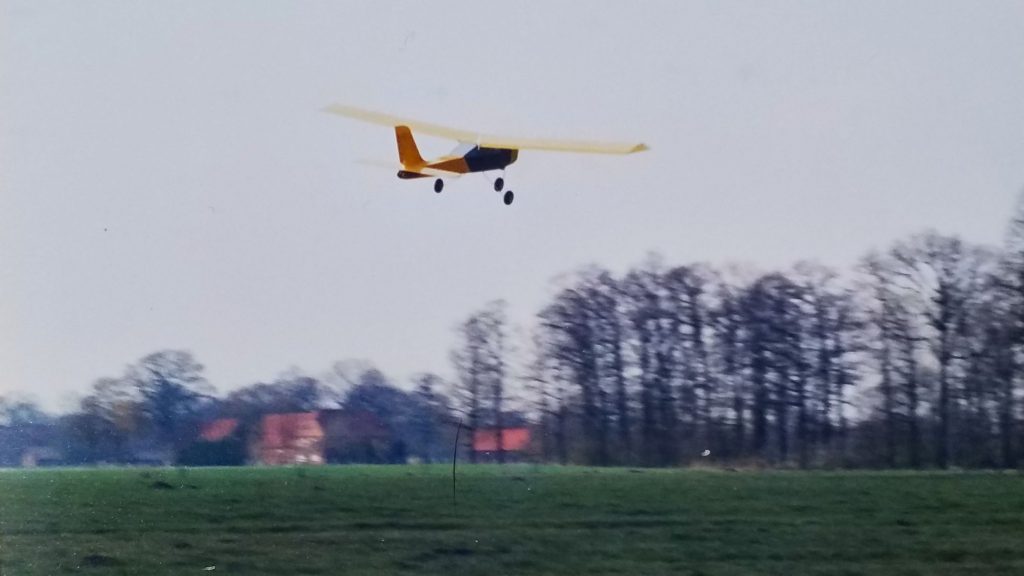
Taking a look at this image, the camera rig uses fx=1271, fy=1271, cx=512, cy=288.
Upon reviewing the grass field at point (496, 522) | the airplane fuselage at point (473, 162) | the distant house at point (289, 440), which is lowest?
the grass field at point (496, 522)

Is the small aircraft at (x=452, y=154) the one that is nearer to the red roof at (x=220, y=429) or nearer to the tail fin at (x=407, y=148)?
the tail fin at (x=407, y=148)

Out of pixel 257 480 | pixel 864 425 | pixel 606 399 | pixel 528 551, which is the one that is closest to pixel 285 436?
pixel 257 480

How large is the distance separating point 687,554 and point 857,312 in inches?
551

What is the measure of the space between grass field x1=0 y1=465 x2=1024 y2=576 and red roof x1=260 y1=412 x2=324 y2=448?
0.63 metres

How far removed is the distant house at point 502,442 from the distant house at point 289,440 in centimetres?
255

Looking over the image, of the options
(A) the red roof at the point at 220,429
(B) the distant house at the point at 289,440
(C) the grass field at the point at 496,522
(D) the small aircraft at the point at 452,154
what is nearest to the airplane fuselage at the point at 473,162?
(D) the small aircraft at the point at 452,154

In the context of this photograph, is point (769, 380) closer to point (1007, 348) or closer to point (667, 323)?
point (667, 323)

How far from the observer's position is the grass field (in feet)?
44.4

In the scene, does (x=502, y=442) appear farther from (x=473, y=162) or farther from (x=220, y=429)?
(x=473, y=162)

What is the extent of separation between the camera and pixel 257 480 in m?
19.5

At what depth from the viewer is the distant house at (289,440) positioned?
20500mm

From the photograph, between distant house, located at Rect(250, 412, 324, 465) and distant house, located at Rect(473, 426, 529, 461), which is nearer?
distant house, located at Rect(473, 426, 529, 461)

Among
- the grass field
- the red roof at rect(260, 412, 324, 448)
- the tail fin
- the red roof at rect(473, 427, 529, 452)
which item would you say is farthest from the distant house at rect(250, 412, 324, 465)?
the tail fin

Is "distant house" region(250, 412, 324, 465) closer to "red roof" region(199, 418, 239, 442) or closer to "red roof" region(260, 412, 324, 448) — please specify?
"red roof" region(260, 412, 324, 448)
